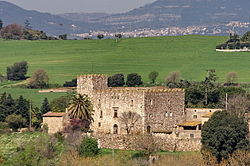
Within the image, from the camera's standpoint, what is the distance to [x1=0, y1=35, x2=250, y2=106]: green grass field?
121188 mm

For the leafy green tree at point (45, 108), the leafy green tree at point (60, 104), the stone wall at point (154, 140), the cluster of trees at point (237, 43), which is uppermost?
the cluster of trees at point (237, 43)

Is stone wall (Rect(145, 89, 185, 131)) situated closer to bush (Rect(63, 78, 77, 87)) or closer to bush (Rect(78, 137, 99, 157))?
bush (Rect(78, 137, 99, 157))

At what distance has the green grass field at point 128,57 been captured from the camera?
121188mm

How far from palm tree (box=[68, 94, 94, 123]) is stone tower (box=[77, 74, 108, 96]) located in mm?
622

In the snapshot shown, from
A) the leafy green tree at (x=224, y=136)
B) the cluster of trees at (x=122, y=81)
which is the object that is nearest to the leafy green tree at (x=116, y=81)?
the cluster of trees at (x=122, y=81)

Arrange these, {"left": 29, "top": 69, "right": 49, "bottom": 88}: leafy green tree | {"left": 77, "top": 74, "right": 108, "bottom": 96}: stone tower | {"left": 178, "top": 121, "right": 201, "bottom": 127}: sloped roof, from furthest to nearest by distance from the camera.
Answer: {"left": 29, "top": 69, "right": 49, "bottom": 88}: leafy green tree
{"left": 77, "top": 74, "right": 108, "bottom": 96}: stone tower
{"left": 178, "top": 121, "right": 201, "bottom": 127}: sloped roof

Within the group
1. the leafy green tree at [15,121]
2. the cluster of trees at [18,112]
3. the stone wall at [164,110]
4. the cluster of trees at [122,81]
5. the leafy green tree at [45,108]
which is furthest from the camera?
the cluster of trees at [122,81]

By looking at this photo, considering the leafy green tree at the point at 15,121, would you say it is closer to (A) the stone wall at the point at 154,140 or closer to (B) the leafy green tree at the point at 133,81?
(A) the stone wall at the point at 154,140

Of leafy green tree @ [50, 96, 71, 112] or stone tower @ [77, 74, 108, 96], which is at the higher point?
stone tower @ [77, 74, 108, 96]

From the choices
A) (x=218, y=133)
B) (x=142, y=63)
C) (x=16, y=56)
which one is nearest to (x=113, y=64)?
(x=142, y=63)

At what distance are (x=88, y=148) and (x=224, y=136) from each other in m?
8.74

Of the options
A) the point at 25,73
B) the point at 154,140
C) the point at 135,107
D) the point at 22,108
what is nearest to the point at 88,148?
the point at 154,140

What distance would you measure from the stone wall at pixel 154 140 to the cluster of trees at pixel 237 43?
224 ft

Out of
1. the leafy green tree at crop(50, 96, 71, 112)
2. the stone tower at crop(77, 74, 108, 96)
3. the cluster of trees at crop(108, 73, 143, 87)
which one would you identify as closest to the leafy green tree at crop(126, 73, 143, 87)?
the cluster of trees at crop(108, 73, 143, 87)
